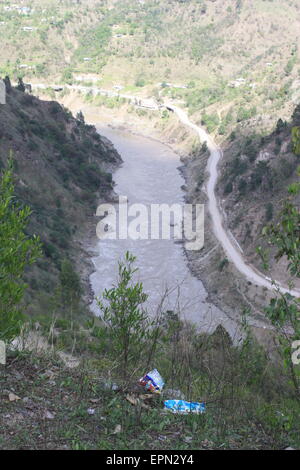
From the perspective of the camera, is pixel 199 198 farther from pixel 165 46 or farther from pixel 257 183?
pixel 165 46

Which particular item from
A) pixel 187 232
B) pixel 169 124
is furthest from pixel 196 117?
pixel 187 232

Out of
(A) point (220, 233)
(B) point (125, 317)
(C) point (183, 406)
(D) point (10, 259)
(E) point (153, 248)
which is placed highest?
(D) point (10, 259)

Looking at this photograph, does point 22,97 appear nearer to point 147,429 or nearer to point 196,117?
point 196,117

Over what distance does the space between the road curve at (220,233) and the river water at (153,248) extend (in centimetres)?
267

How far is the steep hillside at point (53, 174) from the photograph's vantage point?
110 feet

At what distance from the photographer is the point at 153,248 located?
130 ft

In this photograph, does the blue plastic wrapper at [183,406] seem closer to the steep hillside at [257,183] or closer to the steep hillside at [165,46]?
the steep hillside at [257,183]

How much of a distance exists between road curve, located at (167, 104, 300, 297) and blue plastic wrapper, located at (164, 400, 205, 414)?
12.5 metres

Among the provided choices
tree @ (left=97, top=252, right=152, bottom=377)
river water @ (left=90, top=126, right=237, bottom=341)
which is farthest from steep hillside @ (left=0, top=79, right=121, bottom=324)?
tree @ (left=97, top=252, right=152, bottom=377)

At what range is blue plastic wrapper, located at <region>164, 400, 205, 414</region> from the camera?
667cm

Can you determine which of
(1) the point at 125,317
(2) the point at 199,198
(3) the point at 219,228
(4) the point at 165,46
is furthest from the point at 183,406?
(4) the point at 165,46

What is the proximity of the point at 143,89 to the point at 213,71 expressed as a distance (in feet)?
56.0

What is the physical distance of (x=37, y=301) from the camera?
24.7 m

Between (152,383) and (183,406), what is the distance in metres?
0.51
